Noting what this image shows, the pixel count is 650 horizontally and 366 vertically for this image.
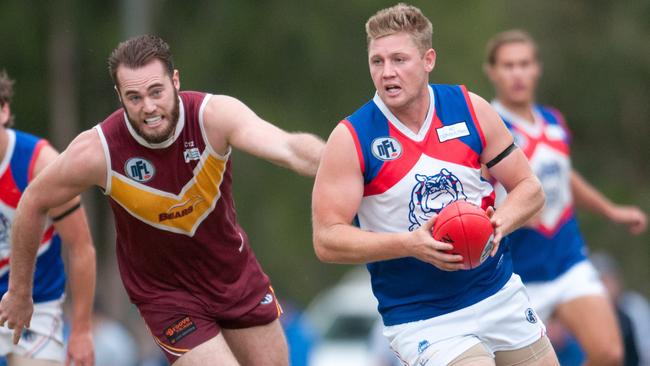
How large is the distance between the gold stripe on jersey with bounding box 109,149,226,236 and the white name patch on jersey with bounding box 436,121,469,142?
129 cm

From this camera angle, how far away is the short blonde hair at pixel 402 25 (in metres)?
6.54

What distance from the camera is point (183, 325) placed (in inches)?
279

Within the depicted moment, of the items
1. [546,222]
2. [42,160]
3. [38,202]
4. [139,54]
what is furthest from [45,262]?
[546,222]

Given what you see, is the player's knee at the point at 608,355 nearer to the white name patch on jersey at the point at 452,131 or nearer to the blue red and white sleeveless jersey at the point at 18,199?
the white name patch on jersey at the point at 452,131

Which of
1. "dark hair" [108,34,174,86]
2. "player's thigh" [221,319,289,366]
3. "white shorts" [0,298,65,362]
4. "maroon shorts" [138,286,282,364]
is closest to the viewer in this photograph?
"dark hair" [108,34,174,86]

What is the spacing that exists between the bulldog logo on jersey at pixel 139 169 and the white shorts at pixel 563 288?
144 inches

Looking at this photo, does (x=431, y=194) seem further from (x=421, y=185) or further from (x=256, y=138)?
(x=256, y=138)

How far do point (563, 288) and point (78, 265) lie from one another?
3694mm

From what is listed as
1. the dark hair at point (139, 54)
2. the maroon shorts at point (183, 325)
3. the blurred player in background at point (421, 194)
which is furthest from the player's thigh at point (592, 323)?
the dark hair at point (139, 54)

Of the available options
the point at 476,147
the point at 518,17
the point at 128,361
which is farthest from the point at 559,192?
the point at 518,17

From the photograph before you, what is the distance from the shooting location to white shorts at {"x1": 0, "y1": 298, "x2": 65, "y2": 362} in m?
7.86

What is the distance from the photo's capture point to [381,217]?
6.60m

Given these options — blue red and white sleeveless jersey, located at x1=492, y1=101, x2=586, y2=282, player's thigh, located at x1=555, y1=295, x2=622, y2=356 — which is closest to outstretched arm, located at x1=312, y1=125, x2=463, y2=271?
blue red and white sleeveless jersey, located at x1=492, y1=101, x2=586, y2=282

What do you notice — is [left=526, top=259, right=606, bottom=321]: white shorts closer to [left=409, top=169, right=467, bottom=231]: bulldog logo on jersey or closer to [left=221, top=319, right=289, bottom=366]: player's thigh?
[left=221, top=319, right=289, bottom=366]: player's thigh
